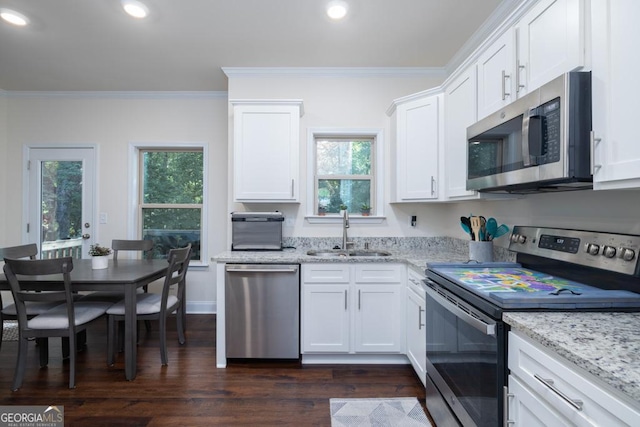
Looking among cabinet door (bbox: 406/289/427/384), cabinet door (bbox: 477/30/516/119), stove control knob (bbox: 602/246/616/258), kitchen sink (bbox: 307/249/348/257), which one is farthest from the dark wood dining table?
stove control knob (bbox: 602/246/616/258)

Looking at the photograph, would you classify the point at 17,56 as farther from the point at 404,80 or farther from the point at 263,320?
the point at 404,80

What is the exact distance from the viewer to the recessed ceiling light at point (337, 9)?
2.16 metres

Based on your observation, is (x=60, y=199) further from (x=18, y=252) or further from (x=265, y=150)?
(x=265, y=150)

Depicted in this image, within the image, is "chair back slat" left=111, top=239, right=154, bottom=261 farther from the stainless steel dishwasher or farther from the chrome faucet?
the chrome faucet

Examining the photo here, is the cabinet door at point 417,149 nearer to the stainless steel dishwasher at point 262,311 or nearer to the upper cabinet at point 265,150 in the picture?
the upper cabinet at point 265,150

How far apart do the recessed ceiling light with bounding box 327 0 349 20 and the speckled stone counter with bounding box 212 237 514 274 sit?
184 cm

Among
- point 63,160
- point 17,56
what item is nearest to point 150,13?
point 17,56

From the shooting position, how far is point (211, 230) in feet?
12.4

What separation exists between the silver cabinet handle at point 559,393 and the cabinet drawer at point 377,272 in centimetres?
149

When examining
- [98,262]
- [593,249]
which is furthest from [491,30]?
[98,262]

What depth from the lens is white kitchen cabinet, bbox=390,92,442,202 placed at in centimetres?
255

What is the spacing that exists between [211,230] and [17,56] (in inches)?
97.5

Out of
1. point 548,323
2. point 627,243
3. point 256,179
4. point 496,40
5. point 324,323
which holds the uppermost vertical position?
point 496,40

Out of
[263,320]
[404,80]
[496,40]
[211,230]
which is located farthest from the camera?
[211,230]
